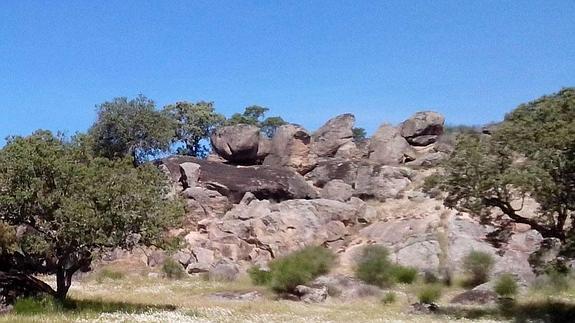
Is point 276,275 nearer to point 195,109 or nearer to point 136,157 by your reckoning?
point 136,157

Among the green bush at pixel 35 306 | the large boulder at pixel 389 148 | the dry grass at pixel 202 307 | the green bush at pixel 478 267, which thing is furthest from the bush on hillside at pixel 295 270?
the large boulder at pixel 389 148

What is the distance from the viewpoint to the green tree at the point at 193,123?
94.3 metres

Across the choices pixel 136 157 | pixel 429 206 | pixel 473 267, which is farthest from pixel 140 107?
pixel 473 267

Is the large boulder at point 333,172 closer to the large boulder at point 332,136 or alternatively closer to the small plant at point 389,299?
the large boulder at point 332,136

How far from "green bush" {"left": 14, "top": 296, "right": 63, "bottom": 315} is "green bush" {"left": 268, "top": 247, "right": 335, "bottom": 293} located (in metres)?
15.9

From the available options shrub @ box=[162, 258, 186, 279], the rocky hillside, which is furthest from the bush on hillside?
shrub @ box=[162, 258, 186, 279]

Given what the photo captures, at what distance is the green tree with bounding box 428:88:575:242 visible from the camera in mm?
27328

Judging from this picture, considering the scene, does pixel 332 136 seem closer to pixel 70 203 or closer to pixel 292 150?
pixel 292 150

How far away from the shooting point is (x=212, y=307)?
101 feet

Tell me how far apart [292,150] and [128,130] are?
60.8 ft

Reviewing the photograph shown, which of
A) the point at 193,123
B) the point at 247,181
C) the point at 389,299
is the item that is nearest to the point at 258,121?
the point at 193,123

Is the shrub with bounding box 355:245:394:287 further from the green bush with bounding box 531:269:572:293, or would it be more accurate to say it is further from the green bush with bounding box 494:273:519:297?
the green bush with bounding box 531:269:572:293

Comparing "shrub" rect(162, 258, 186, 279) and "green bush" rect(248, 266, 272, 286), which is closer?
"green bush" rect(248, 266, 272, 286)

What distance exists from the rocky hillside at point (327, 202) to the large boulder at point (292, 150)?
11 centimetres
